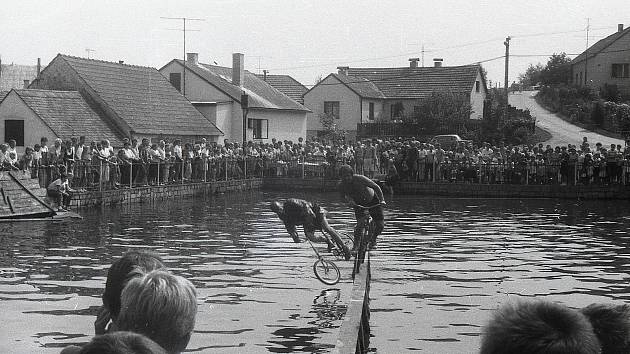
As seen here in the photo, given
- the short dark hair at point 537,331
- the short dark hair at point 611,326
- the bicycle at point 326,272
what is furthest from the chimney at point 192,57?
the short dark hair at point 537,331

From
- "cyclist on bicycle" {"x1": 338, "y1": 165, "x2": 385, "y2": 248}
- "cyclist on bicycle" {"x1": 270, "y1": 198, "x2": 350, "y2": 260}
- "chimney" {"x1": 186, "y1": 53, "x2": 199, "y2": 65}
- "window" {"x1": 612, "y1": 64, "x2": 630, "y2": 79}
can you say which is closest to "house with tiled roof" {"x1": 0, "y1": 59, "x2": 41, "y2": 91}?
"chimney" {"x1": 186, "y1": 53, "x2": 199, "y2": 65}

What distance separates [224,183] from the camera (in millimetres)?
40812

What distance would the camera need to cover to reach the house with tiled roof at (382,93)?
74.0 meters

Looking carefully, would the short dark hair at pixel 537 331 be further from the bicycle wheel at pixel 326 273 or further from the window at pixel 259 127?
the window at pixel 259 127

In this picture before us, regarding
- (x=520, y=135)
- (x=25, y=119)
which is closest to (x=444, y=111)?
(x=520, y=135)

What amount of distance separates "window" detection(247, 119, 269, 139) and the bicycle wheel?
49.9 meters

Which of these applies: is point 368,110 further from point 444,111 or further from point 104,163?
point 104,163

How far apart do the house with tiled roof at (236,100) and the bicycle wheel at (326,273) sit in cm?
4441

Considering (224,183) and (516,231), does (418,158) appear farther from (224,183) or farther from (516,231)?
(516,231)

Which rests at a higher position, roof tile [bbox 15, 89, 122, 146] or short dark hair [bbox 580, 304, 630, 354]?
roof tile [bbox 15, 89, 122, 146]

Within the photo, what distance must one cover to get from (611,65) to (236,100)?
33606 mm

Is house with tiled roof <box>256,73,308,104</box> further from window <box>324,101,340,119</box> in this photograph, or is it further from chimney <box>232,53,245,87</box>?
chimney <box>232,53,245,87</box>

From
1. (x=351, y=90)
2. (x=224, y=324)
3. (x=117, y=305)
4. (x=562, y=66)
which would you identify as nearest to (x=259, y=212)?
(x=224, y=324)

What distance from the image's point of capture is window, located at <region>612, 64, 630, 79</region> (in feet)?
253
